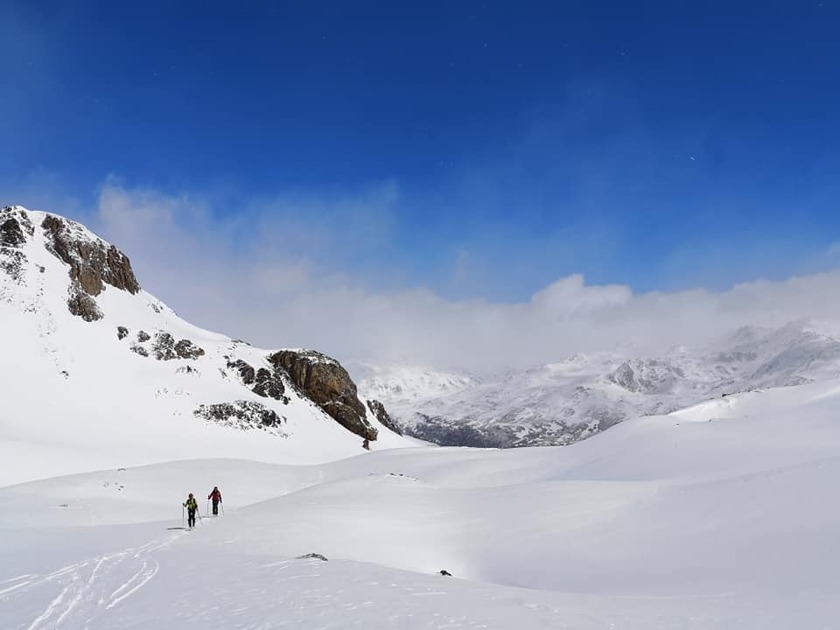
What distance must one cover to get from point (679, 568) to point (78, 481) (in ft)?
123

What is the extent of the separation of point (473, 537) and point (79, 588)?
13.0 metres

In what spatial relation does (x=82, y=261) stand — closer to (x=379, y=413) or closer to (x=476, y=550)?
(x=379, y=413)

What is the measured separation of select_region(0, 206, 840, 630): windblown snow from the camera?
32.2ft

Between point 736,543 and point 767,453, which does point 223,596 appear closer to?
point 736,543

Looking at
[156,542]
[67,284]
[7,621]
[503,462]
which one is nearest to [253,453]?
[67,284]

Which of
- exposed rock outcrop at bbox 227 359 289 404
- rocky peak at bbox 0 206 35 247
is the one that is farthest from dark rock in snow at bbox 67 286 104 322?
exposed rock outcrop at bbox 227 359 289 404

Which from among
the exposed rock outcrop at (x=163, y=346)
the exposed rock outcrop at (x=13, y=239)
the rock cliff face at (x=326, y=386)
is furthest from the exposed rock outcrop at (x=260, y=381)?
the exposed rock outcrop at (x=13, y=239)

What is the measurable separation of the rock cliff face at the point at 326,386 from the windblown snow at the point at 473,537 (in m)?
54.0

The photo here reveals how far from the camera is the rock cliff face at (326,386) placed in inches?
4195

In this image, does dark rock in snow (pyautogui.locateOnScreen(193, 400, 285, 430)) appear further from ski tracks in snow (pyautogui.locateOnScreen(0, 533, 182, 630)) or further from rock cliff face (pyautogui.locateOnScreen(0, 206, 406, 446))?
ski tracks in snow (pyautogui.locateOnScreen(0, 533, 182, 630))

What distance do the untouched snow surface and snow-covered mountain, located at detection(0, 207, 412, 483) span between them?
3036 cm

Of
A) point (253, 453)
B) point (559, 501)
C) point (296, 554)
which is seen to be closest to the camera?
point (296, 554)

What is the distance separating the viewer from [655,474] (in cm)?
3025

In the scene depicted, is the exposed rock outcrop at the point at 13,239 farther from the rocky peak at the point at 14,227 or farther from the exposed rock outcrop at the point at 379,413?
the exposed rock outcrop at the point at 379,413
